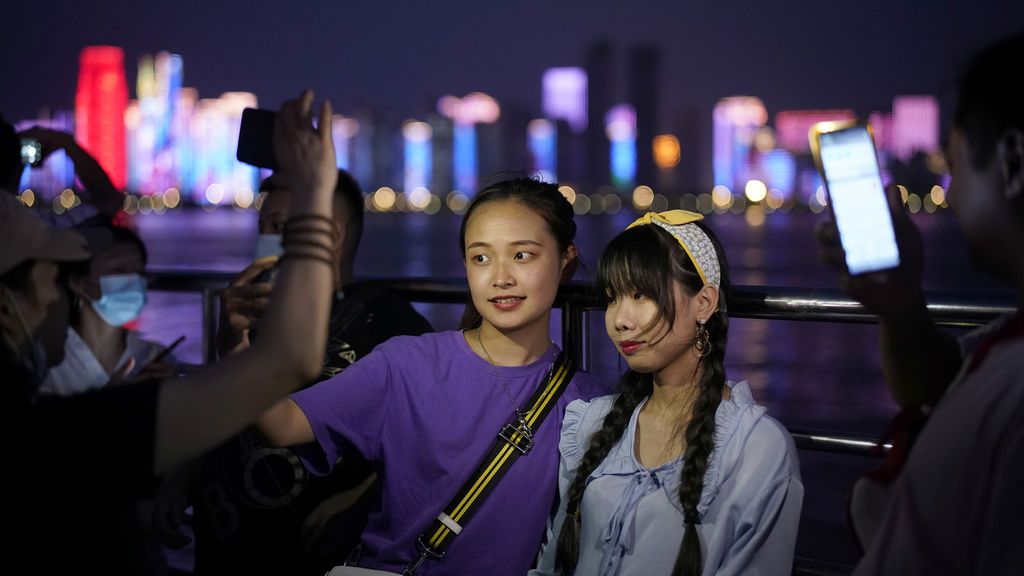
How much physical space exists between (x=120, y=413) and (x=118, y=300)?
1.03 metres

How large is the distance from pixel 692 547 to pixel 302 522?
1.26 meters

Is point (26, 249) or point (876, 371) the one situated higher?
point (26, 249)

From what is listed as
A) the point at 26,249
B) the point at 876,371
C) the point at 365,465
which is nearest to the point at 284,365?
the point at 26,249

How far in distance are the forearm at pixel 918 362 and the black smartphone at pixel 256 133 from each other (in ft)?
4.37

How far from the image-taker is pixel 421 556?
114 inches

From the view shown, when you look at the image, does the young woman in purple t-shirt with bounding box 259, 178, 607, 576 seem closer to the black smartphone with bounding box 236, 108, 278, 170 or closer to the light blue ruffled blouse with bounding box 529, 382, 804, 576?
the light blue ruffled blouse with bounding box 529, 382, 804, 576

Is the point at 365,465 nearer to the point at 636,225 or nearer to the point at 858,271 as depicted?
the point at 636,225

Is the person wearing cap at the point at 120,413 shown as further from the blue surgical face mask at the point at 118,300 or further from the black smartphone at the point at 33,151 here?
the black smartphone at the point at 33,151

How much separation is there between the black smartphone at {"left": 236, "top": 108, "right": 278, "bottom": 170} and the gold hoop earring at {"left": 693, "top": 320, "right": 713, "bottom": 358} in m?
1.17

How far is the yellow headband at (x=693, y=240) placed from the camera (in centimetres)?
281

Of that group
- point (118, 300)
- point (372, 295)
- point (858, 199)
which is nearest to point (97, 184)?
point (372, 295)

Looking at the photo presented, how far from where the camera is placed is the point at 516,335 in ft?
10.2

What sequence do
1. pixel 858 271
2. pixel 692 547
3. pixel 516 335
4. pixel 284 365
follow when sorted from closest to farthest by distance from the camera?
pixel 284 365
pixel 858 271
pixel 692 547
pixel 516 335

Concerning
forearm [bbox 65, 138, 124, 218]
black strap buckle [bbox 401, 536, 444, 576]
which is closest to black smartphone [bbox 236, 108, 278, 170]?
black strap buckle [bbox 401, 536, 444, 576]
